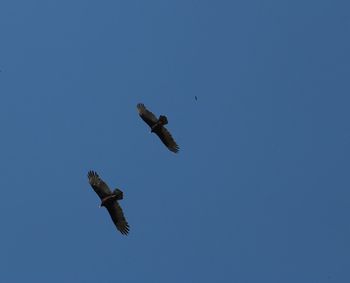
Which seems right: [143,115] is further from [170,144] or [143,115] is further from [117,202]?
[117,202]

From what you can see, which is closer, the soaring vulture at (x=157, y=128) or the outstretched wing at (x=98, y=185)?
the outstretched wing at (x=98, y=185)

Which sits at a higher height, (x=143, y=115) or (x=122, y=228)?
(x=143, y=115)

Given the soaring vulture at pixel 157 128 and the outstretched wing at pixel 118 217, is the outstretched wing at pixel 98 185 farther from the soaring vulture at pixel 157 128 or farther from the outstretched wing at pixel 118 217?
the soaring vulture at pixel 157 128

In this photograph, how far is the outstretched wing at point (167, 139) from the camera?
45969 mm

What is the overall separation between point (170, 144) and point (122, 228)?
6.79 m

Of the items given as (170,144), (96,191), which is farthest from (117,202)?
(170,144)

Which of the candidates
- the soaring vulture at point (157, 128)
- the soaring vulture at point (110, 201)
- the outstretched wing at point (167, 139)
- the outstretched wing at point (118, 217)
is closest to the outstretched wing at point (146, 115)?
the soaring vulture at point (157, 128)

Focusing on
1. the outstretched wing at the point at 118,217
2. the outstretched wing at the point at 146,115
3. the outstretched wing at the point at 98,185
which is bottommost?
the outstretched wing at the point at 118,217

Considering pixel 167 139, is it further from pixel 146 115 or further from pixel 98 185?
pixel 98 185

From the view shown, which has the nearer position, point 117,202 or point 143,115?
point 117,202

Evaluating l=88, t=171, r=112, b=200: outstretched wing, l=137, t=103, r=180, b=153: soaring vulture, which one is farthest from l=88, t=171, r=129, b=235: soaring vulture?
l=137, t=103, r=180, b=153: soaring vulture

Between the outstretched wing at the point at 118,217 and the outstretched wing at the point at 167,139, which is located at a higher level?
the outstretched wing at the point at 167,139

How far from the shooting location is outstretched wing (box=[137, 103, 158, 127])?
45.9 meters

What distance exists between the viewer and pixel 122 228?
4178 centimetres
